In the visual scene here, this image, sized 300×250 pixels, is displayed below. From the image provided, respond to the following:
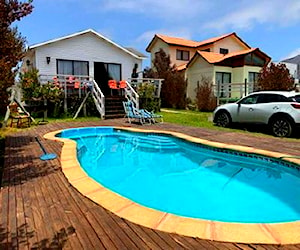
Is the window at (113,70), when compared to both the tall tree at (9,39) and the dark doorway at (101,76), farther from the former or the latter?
the tall tree at (9,39)

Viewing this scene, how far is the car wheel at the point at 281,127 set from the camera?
9047 millimetres

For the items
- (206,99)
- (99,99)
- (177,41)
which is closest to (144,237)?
(99,99)

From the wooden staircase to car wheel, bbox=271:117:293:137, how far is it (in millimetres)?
9104

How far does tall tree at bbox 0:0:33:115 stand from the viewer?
6672 millimetres

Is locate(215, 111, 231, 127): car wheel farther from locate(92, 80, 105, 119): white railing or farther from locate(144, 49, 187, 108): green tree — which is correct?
locate(144, 49, 187, 108): green tree

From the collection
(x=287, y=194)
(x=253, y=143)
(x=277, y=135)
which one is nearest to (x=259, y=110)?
(x=277, y=135)

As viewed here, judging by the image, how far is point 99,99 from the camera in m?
15.6

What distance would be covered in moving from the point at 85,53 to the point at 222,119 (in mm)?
12467

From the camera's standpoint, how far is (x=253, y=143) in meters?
7.91

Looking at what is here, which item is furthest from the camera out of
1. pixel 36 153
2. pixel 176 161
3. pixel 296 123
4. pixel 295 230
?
pixel 296 123

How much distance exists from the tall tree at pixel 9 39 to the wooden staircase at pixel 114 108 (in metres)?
8.21

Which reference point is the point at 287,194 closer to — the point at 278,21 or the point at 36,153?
the point at 36,153

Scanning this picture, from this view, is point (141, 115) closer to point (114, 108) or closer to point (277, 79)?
point (114, 108)

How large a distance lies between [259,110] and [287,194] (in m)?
5.54
